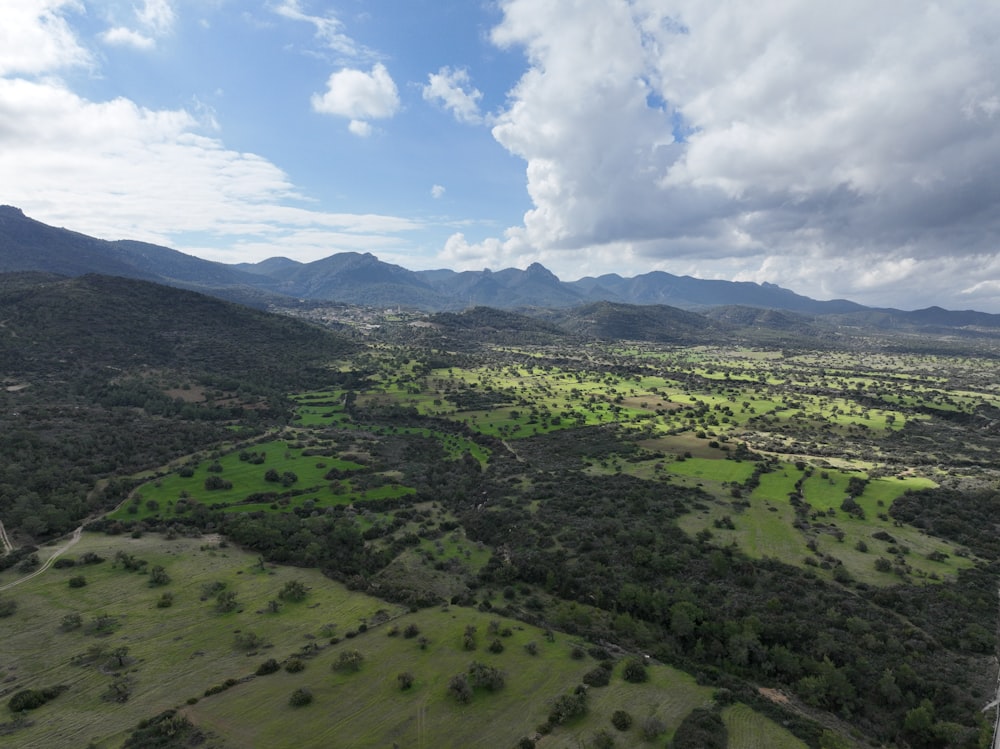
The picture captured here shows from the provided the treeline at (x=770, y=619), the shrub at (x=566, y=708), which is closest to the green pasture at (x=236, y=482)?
the treeline at (x=770, y=619)

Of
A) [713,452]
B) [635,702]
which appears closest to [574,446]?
[713,452]

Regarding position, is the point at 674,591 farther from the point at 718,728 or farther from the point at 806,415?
the point at 806,415

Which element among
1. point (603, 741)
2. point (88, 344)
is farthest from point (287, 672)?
point (88, 344)

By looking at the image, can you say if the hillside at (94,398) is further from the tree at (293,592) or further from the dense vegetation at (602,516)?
the tree at (293,592)

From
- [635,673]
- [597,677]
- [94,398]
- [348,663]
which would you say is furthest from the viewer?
[94,398]

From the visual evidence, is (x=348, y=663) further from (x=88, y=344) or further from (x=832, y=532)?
(x=88, y=344)

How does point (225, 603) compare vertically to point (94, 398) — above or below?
below

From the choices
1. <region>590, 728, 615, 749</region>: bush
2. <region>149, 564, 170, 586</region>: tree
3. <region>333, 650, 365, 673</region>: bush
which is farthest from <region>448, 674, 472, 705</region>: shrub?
<region>149, 564, 170, 586</region>: tree

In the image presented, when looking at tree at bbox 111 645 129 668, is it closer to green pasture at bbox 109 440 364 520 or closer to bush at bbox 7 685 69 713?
bush at bbox 7 685 69 713

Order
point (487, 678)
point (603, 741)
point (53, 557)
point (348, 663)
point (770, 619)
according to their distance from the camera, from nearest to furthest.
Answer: point (603, 741) → point (487, 678) → point (348, 663) → point (770, 619) → point (53, 557)
